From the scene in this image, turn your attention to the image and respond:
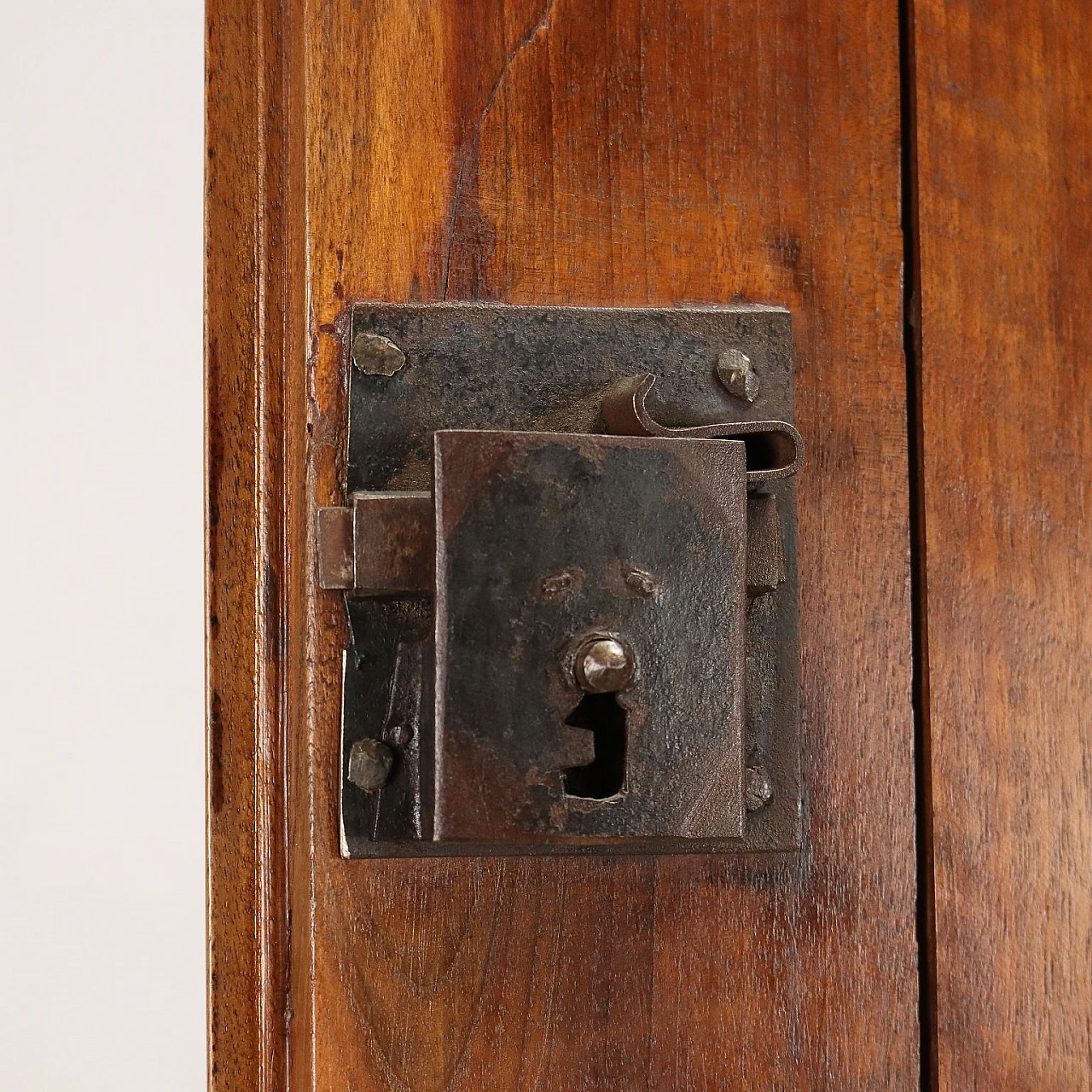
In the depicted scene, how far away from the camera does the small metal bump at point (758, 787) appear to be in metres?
0.42

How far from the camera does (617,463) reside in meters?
0.37

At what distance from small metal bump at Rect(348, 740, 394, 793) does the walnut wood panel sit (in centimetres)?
1

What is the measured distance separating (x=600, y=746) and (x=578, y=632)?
0.15 ft

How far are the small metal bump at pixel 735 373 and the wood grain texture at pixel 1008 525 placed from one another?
8 centimetres

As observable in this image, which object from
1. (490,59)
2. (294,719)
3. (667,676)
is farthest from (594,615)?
(490,59)

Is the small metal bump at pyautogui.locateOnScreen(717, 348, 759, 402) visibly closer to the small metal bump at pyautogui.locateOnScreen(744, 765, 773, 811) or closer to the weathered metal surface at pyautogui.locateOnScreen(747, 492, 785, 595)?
the weathered metal surface at pyautogui.locateOnScreen(747, 492, 785, 595)

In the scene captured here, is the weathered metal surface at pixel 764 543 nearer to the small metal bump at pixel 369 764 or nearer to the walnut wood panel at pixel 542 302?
the walnut wood panel at pixel 542 302

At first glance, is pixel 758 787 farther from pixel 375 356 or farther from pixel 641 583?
pixel 375 356

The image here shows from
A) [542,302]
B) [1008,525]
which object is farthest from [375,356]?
[1008,525]

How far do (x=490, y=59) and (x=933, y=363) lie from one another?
0.74 ft

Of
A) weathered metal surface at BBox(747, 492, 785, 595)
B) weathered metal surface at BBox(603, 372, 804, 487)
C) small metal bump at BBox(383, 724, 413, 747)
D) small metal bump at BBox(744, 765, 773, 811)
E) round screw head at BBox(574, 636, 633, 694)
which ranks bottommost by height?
small metal bump at BBox(744, 765, 773, 811)

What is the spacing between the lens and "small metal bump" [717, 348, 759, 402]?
0.44 meters

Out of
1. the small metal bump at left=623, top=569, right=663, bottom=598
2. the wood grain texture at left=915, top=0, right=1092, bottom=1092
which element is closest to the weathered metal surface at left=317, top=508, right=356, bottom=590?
the small metal bump at left=623, top=569, right=663, bottom=598

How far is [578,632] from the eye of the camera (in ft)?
1.21
